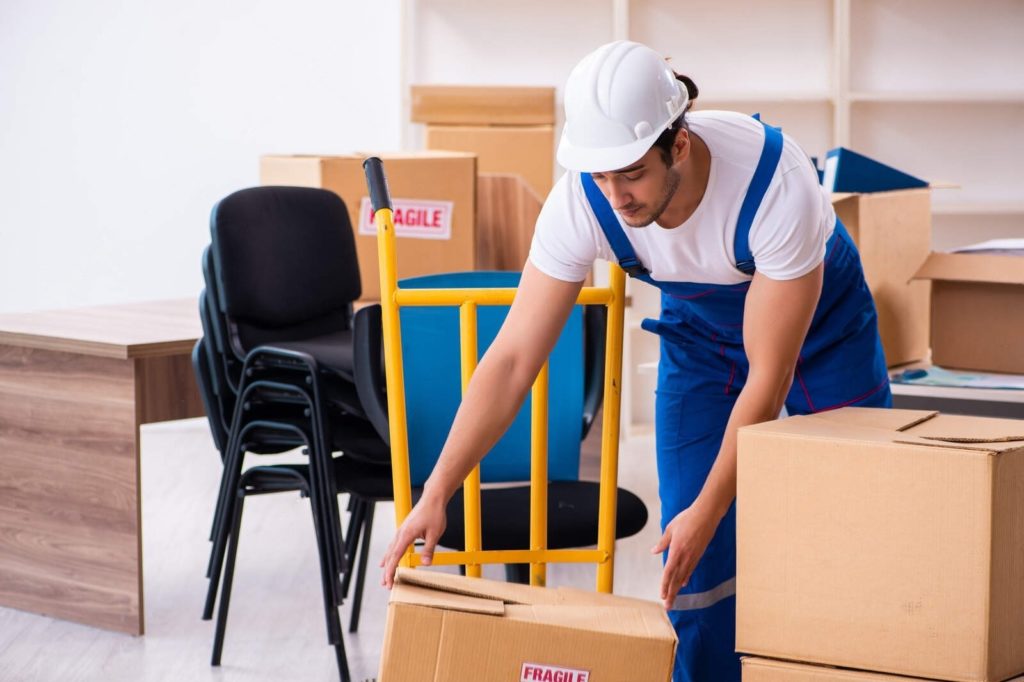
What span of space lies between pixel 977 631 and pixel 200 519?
277 centimetres

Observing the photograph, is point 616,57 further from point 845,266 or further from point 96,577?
point 96,577

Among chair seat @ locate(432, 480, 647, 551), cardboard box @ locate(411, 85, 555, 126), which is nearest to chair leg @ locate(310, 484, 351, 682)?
chair seat @ locate(432, 480, 647, 551)

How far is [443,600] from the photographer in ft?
3.92

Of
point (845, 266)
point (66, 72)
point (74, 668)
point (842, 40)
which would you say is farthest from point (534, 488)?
point (66, 72)

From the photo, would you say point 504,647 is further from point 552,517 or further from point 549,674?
point 552,517

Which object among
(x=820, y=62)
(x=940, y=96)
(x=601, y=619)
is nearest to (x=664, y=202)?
(x=601, y=619)

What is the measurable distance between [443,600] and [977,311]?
4.87 feet

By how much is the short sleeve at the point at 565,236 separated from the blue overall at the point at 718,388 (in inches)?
9.0

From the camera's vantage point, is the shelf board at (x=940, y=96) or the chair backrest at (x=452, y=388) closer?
the chair backrest at (x=452, y=388)

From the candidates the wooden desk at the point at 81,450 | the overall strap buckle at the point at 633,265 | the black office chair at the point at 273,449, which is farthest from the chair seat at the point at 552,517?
the wooden desk at the point at 81,450

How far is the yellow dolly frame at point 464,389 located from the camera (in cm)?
162

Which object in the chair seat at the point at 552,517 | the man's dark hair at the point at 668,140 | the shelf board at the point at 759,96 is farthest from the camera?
the shelf board at the point at 759,96

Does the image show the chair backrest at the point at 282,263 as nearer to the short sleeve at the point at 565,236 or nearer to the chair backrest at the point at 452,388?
the chair backrest at the point at 452,388

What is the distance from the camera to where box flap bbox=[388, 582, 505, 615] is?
1180 mm
